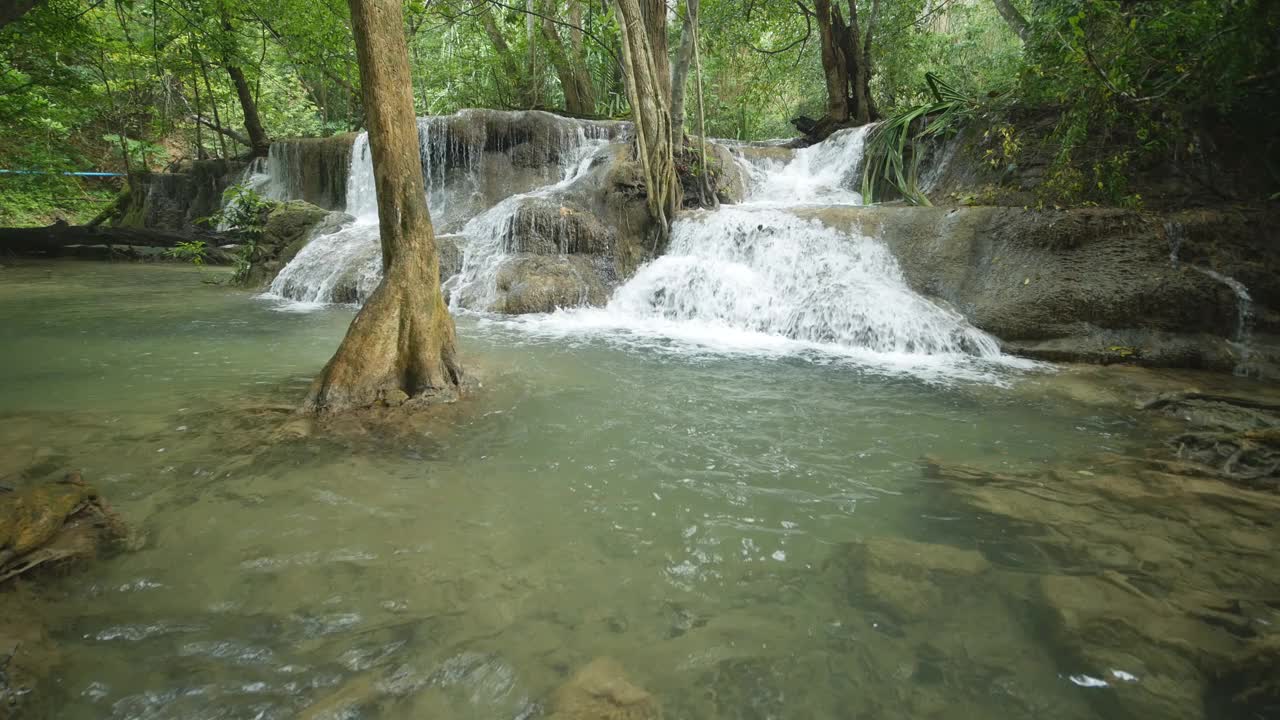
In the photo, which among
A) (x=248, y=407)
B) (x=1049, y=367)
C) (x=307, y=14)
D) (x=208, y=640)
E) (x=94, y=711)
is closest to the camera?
(x=94, y=711)

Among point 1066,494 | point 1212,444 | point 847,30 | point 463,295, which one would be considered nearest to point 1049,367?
point 1212,444

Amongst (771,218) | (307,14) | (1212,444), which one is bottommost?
(1212,444)

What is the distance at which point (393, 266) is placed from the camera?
3.75m

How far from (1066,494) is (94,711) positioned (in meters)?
3.42

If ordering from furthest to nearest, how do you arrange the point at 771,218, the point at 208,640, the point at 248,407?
the point at 771,218, the point at 248,407, the point at 208,640

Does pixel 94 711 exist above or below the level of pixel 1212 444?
below

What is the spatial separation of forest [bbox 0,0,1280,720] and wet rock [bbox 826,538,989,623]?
14mm

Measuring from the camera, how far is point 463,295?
806 centimetres

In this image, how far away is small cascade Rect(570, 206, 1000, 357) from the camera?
6.03 meters

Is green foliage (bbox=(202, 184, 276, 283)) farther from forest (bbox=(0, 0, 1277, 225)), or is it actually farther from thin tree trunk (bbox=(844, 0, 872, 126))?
thin tree trunk (bbox=(844, 0, 872, 126))

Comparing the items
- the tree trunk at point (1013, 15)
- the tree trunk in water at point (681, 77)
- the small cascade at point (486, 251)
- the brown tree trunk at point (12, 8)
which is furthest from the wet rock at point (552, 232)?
the tree trunk at point (1013, 15)

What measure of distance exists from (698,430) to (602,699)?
2.07 metres

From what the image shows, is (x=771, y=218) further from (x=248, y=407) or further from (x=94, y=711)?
(x=94, y=711)

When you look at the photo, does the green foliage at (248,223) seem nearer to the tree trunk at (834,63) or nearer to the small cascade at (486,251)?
the small cascade at (486,251)
